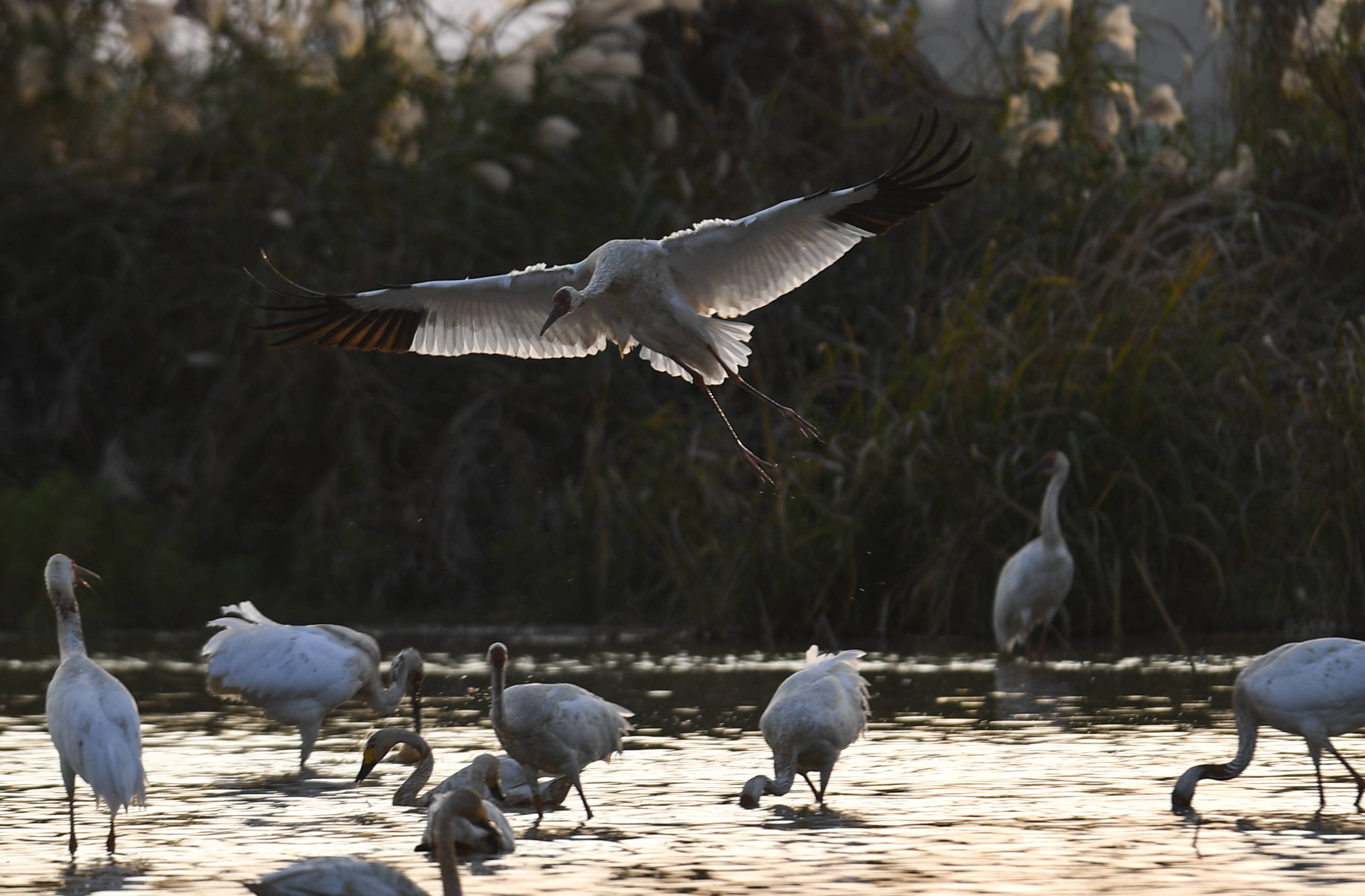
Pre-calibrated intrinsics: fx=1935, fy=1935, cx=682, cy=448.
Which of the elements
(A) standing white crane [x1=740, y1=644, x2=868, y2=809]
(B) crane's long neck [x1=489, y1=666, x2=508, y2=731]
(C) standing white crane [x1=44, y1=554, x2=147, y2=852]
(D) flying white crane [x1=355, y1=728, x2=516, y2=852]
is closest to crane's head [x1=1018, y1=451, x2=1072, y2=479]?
(A) standing white crane [x1=740, y1=644, x2=868, y2=809]

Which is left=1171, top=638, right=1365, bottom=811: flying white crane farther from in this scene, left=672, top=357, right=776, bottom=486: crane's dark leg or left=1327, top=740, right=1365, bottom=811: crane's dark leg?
left=672, top=357, right=776, bottom=486: crane's dark leg

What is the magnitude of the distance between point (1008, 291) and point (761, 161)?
2.84 meters

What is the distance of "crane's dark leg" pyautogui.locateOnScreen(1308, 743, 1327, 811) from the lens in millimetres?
6514

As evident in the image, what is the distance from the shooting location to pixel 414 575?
1434 cm

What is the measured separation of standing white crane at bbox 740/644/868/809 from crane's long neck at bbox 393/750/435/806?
3.74ft

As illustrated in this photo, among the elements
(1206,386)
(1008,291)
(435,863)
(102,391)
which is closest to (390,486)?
(102,391)

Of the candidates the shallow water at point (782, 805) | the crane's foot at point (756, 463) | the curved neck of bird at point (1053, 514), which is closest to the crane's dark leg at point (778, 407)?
the crane's foot at point (756, 463)

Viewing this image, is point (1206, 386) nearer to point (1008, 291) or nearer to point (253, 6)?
point (1008, 291)

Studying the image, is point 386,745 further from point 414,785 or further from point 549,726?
point 549,726

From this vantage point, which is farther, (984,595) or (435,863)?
(984,595)

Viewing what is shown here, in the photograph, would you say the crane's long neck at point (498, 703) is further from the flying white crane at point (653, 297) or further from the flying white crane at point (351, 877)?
the flying white crane at point (653, 297)

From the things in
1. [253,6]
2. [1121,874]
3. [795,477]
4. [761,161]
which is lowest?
[1121,874]

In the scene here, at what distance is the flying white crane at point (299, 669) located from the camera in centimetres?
800

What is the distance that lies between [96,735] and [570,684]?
222cm
